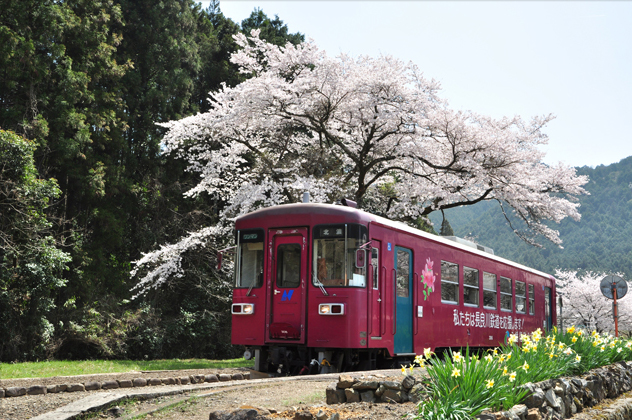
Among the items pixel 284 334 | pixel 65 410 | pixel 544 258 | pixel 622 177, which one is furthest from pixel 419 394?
pixel 622 177

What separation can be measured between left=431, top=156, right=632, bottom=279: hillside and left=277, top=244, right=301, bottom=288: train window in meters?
56.0

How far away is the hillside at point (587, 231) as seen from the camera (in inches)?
2739

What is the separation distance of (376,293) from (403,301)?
37.9 inches

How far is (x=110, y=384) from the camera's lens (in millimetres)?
8234

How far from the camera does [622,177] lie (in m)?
85.6

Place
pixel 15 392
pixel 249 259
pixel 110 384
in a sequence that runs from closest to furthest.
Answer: pixel 15 392, pixel 110 384, pixel 249 259

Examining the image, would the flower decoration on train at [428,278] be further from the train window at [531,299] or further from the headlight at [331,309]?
the train window at [531,299]

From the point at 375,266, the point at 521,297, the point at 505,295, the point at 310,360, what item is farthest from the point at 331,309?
the point at 521,297

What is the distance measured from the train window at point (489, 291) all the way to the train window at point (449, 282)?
1.41m

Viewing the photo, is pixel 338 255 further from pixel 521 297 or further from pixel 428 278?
pixel 521 297

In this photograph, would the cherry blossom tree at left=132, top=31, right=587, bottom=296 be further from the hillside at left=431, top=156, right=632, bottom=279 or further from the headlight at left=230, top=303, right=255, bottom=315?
the hillside at left=431, top=156, right=632, bottom=279

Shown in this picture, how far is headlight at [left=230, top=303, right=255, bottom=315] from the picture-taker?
377 inches

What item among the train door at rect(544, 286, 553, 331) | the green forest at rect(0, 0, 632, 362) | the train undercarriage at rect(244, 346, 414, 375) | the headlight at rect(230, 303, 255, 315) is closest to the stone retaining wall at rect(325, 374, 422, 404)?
the train undercarriage at rect(244, 346, 414, 375)

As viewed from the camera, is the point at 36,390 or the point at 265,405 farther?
the point at 36,390
